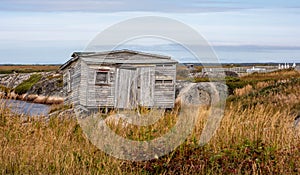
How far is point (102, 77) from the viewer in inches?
1141

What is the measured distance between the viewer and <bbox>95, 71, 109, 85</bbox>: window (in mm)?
28592

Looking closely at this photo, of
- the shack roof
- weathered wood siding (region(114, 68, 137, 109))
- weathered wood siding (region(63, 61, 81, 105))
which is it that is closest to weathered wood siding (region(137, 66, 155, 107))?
weathered wood siding (region(114, 68, 137, 109))

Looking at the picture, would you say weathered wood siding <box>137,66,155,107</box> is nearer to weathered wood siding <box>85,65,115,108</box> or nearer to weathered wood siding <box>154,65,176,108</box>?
weathered wood siding <box>154,65,176,108</box>

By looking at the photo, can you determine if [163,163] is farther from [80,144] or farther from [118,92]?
[118,92]

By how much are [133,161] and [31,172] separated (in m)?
1.52

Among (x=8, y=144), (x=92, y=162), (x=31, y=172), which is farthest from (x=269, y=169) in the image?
(x=8, y=144)

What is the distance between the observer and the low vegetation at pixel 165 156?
7.13m

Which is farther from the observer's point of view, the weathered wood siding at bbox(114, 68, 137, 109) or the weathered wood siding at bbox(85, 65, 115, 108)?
the weathered wood siding at bbox(114, 68, 137, 109)

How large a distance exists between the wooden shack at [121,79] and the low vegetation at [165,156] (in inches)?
734

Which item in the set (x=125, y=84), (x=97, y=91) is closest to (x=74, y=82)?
(x=97, y=91)

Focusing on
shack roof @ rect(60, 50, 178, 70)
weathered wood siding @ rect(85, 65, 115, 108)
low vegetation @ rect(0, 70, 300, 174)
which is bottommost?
low vegetation @ rect(0, 70, 300, 174)

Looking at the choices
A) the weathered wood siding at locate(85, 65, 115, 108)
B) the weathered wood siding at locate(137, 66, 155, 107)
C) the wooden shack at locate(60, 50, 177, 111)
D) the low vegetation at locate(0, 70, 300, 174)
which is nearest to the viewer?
the low vegetation at locate(0, 70, 300, 174)

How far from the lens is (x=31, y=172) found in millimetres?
6902

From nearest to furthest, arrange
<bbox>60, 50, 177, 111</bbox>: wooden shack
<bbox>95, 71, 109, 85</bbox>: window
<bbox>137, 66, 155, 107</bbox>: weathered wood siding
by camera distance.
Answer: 1. <bbox>60, 50, 177, 111</bbox>: wooden shack
2. <bbox>95, 71, 109, 85</bbox>: window
3. <bbox>137, 66, 155, 107</bbox>: weathered wood siding
